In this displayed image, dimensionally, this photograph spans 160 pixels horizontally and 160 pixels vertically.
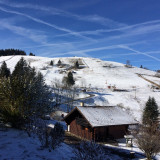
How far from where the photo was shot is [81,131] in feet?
80.9

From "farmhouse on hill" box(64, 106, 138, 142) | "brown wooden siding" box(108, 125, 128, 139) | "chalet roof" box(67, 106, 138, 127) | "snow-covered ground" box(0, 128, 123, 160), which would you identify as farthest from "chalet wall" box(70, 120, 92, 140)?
"snow-covered ground" box(0, 128, 123, 160)

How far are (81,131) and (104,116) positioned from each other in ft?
14.0

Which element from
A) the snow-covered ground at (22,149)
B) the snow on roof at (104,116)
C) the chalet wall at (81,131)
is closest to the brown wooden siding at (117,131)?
the snow on roof at (104,116)

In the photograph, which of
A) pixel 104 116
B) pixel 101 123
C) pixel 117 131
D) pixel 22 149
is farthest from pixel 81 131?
pixel 22 149

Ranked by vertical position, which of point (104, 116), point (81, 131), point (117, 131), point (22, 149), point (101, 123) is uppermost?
point (22, 149)

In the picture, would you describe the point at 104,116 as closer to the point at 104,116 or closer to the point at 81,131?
the point at 104,116

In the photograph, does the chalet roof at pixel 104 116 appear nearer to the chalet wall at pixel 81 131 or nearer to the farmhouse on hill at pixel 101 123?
the farmhouse on hill at pixel 101 123

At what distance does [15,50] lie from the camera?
7077 inches

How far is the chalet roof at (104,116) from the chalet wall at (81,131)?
1.78m

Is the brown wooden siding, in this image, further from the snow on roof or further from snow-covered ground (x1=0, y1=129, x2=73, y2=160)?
snow-covered ground (x1=0, y1=129, x2=73, y2=160)

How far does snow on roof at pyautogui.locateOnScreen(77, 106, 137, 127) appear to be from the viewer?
71.9ft

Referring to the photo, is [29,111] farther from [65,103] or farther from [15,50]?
[15,50]

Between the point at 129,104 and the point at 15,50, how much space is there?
526 ft

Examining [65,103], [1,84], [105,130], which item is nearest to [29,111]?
[1,84]
